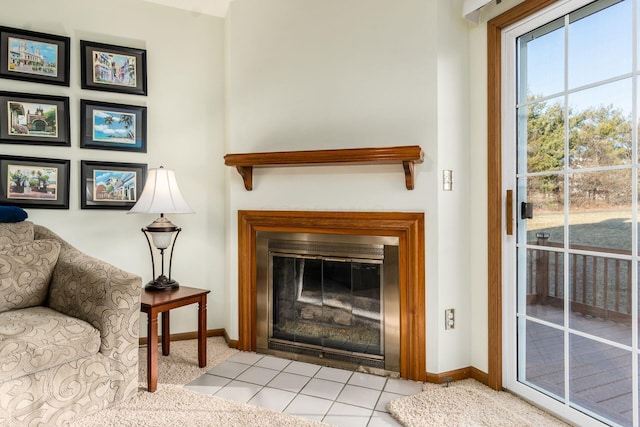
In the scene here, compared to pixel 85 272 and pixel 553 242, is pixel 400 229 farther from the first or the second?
pixel 85 272

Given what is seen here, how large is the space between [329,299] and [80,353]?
140 cm

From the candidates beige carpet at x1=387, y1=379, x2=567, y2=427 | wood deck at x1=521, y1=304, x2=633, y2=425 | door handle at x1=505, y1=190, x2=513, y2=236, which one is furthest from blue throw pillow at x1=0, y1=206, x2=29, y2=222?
wood deck at x1=521, y1=304, x2=633, y2=425

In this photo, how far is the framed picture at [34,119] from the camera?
246 cm

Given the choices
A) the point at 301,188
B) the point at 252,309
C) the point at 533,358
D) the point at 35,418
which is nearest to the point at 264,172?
the point at 301,188

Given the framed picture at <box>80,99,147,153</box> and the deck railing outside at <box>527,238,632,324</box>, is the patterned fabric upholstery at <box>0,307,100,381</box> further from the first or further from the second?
the deck railing outside at <box>527,238,632,324</box>

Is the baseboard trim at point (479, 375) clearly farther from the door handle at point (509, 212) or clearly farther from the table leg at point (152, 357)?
the table leg at point (152, 357)

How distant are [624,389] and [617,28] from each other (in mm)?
1488

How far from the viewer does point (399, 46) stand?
223cm

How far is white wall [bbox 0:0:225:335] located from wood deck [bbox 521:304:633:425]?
216 cm

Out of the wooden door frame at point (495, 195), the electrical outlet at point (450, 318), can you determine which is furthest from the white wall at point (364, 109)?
the wooden door frame at point (495, 195)

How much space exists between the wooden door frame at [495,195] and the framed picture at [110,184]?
232 cm

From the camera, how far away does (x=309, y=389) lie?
2.15 meters

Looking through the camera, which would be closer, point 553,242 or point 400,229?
point 553,242

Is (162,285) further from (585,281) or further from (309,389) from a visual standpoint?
(585,281)
